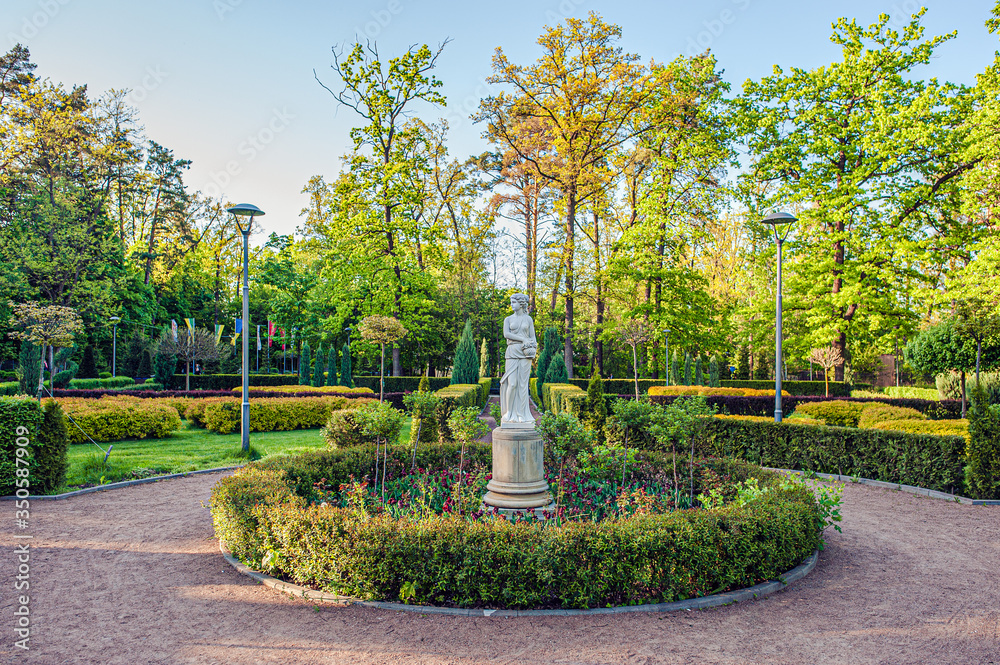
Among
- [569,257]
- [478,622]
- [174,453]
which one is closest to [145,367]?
[174,453]

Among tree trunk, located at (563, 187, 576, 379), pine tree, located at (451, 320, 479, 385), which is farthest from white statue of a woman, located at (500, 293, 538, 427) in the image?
tree trunk, located at (563, 187, 576, 379)

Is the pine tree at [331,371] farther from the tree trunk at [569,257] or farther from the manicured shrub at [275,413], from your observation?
the tree trunk at [569,257]

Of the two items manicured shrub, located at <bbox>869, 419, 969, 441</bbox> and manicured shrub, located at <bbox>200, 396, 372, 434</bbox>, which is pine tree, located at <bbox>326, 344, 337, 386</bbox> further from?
manicured shrub, located at <bbox>869, 419, 969, 441</bbox>

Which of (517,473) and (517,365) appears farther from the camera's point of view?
(517,365)

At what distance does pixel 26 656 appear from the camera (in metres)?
3.85

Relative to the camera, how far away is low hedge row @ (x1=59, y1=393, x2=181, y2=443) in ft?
41.7

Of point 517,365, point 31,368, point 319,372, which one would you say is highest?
point 517,365

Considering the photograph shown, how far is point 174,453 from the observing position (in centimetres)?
1171

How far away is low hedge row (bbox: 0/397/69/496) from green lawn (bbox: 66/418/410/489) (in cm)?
58

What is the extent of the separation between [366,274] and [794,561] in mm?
22794

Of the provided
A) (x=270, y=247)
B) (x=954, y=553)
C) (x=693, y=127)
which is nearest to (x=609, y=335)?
(x=693, y=127)

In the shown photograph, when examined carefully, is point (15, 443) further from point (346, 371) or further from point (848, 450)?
point (346, 371)

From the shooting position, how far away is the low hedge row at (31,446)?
27.0 ft

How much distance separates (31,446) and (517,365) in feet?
25.2
